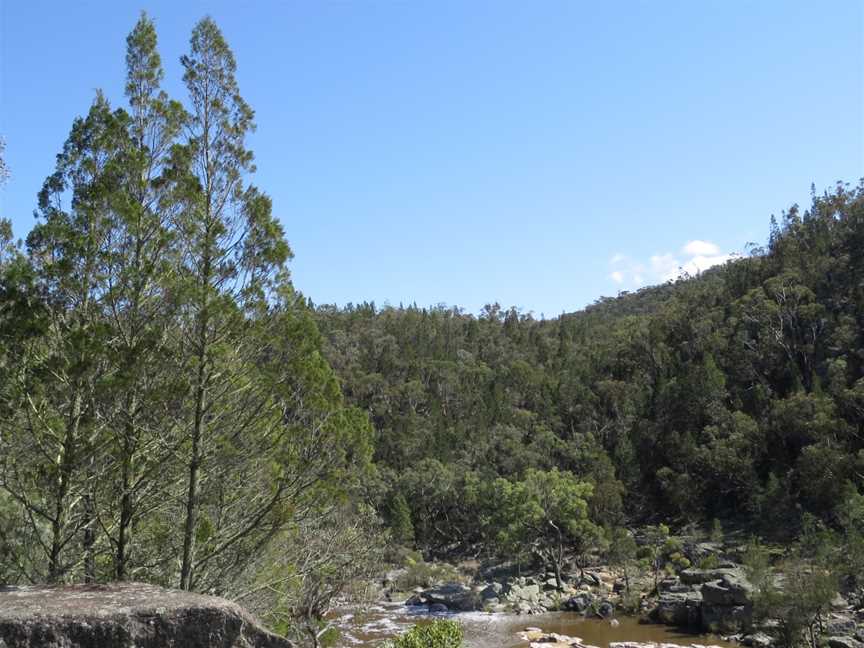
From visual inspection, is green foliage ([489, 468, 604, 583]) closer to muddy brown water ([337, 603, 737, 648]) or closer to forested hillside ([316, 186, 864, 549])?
forested hillside ([316, 186, 864, 549])

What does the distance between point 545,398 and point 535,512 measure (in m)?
32.8

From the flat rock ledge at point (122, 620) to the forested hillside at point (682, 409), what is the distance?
136ft

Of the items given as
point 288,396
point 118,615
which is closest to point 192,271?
point 288,396

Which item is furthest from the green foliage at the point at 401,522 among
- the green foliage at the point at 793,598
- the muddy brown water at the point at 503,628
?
the green foliage at the point at 793,598

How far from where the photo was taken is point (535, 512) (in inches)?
1676

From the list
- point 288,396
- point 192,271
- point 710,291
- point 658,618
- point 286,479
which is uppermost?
point 710,291

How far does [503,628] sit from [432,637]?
21860 millimetres

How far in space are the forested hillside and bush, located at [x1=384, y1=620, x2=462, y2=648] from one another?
32704mm

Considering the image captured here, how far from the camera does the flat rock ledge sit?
5.32 m

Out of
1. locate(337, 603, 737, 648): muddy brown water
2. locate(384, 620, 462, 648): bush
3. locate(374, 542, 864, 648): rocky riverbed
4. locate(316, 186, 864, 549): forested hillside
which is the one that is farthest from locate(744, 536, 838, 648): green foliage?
locate(384, 620, 462, 648): bush

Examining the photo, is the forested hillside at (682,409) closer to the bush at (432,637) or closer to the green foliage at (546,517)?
the green foliage at (546,517)

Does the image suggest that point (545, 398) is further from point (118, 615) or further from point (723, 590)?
point (118, 615)

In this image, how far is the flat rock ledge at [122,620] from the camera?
532 cm

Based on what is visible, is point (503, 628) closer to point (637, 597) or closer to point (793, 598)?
point (637, 597)
